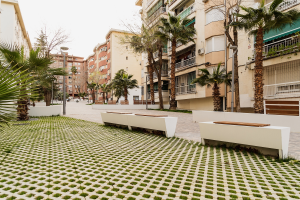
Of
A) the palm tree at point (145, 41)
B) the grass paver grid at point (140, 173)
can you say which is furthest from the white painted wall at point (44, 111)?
the palm tree at point (145, 41)

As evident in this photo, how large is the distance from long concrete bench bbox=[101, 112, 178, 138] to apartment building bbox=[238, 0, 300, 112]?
1056cm

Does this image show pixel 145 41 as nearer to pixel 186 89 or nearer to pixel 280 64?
pixel 186 89

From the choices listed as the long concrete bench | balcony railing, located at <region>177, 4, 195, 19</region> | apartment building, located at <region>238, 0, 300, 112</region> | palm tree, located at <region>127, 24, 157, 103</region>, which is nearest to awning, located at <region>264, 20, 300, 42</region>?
apartment building, located at <region>238, 0, 300, 112</region>

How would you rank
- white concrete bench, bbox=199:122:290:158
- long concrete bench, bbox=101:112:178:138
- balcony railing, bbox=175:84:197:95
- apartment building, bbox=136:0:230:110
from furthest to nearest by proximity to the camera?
1. balcony railing, bbox=175:84:197:95
2. apartment building, bbox=136:0:230:110
3. long concrete bench, bbox=101:112:178:138
4. white concrete bench, bbox=199:122:290:158

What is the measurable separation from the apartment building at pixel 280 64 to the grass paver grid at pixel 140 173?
11.9 meters

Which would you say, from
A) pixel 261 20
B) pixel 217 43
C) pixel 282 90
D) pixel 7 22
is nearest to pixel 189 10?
pixel 217 43

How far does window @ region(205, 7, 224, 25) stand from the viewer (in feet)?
72.3

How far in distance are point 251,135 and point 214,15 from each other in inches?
792

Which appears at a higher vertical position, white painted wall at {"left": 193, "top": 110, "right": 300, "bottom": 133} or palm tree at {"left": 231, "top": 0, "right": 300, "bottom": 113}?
palm tree at {"left": 231, "top": 0, "right": 300, "bottom": 113}

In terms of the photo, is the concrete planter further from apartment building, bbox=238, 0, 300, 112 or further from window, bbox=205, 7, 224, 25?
window, bbox=205, 7, 224, 25

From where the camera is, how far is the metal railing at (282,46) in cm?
1435

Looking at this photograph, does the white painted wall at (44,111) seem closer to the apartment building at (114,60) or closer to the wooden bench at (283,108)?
the wooden bench at (283,108)

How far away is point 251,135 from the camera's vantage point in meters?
5.18

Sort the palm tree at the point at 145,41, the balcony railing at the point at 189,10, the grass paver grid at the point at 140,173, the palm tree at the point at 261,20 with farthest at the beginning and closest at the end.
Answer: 1. the palm tree at the point at 145,41
2. the balcony railing at the point at 189,10
3. the palm tree at the point at 261,20
4. the grass paver grid at the point at 140,173
